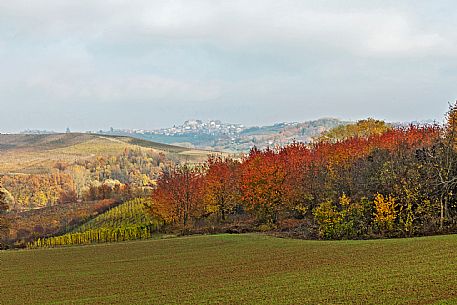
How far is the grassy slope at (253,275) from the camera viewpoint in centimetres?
1992

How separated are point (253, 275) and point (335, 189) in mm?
39539

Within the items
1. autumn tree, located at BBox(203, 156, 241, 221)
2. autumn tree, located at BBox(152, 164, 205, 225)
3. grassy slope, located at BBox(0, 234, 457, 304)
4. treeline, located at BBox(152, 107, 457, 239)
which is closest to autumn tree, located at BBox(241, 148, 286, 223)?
treeline, located at BBox(152, 107, 457, 239)

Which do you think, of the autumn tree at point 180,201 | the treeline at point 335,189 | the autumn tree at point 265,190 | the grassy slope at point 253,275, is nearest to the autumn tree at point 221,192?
the treeline at point 335,189

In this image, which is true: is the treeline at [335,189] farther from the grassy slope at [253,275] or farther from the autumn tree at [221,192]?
the grassy slope at [253,275]

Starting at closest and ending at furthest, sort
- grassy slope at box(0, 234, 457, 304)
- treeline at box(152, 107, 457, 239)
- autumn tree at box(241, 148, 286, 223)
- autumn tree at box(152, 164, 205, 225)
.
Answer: grassy slope at box(0, 234, 457, 304) < treeline at box(152, 107, 457, 239) < autumn tree at box(241, 148, 286, 223) < autumn tree at box(152, 164, 205, 225)

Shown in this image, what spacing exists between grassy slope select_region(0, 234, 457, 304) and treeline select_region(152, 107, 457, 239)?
307 inches

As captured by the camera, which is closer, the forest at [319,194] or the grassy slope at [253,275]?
the grassy slope at [253,275]

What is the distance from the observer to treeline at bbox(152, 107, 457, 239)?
43.2 meters

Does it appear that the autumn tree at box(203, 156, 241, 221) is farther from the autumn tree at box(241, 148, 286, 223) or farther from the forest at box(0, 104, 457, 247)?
the autumn tree at box(241, 148, 286, 223)

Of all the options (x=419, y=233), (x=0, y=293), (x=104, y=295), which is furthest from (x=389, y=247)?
(x=0, y=293)

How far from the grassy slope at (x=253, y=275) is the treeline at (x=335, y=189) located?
7.79 meters

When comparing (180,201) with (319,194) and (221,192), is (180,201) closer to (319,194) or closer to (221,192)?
(221,192)

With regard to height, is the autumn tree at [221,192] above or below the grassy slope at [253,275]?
above

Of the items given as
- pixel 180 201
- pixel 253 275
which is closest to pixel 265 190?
pixel 180 201
